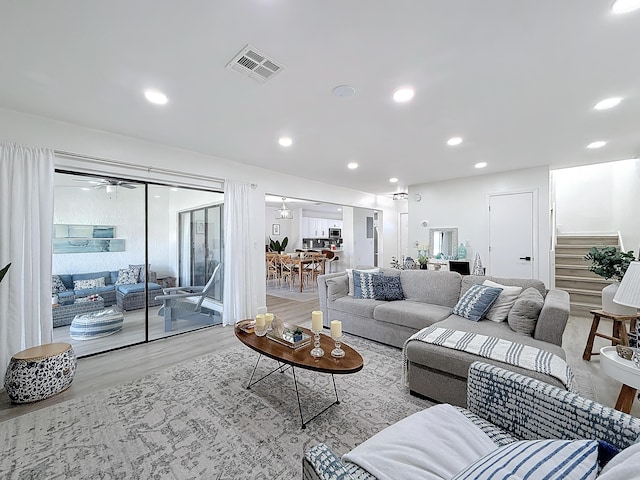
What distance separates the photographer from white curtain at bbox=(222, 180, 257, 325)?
4.28 m

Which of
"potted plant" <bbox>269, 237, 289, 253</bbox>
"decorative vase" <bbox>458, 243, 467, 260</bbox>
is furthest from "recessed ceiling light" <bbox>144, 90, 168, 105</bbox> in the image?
"potted plant" <bbox>269, 237, 289, 253</bbox>

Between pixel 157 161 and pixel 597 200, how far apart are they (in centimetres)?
906

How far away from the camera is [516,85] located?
2225mm

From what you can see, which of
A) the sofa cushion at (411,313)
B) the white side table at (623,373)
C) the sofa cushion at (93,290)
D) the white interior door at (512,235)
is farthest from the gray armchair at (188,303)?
the white interior door at (512,235)

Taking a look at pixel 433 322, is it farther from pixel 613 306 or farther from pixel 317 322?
pixel 613 306

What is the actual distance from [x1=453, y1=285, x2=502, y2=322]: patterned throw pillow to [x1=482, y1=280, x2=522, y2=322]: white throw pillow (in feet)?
0.16

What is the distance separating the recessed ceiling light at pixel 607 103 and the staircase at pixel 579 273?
12.1ft

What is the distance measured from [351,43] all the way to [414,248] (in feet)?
17.8

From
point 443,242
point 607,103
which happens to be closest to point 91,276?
point 607,103

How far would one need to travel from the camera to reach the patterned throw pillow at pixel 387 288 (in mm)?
3691

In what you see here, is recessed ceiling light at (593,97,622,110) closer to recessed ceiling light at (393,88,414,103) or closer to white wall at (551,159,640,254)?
recessed ceiling light at (393,88,414,103)

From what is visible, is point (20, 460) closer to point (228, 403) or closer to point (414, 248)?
point (228, 403)

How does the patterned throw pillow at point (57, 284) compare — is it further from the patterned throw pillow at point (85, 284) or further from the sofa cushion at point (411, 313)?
the sofa cushion at point (411, 313)

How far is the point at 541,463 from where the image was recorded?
80 cm
